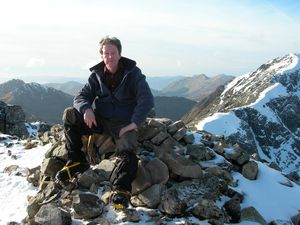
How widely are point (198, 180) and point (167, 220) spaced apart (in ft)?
7.14

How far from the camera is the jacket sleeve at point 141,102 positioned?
1075 cm

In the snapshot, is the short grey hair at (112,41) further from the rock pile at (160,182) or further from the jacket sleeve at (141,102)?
the rock pile at (160,182)

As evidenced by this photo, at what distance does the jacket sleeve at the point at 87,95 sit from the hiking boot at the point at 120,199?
2.73 metres

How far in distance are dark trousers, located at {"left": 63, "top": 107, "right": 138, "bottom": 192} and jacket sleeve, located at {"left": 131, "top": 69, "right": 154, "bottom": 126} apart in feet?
1.50

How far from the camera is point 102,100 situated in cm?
1174

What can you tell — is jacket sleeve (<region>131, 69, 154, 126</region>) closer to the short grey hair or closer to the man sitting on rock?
the man sitting on rock

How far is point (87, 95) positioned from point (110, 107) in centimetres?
85

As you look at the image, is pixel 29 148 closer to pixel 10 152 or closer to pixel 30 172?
pixel 10 152

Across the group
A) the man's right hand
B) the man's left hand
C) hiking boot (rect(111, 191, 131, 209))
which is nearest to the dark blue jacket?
the man's right hand

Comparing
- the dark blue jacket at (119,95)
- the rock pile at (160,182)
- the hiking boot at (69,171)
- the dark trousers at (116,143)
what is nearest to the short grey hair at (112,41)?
the dark blue jacket at (119,95)

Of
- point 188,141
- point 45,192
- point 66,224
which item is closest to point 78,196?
point 66,224

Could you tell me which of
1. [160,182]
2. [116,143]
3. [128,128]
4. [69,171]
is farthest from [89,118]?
[160,182]

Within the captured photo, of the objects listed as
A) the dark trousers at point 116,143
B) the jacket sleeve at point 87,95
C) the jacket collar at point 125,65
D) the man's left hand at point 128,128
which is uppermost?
the jacket collar at point 125,65

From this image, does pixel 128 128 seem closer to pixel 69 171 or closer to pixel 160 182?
pixel 160 182
